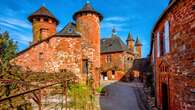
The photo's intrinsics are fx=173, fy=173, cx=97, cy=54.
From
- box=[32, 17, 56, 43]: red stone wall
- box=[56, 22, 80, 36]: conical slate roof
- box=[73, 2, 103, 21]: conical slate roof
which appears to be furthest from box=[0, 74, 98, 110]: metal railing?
box=[32, 17, 56, 43]: red stone wall

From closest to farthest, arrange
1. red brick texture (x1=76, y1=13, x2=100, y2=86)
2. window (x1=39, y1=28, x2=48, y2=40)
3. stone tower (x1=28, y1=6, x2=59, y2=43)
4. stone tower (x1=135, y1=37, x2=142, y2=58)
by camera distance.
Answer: red brick texture (x1=76, y1=13, x2=100, y2=86)
window (x1=39, y1=28, x2=48, y2=40)
stone tower (x1=28, y1=6, x2=59, y2=43)
stone tower (x1=135, y1=37, x2=142, y2=58)

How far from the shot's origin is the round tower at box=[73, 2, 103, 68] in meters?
21.2

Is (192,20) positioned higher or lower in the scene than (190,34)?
higher

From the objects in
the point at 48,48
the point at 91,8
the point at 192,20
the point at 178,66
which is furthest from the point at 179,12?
the point at 91,8

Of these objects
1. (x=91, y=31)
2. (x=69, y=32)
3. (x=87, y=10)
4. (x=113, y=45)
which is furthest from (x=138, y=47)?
(x=69, y=32)

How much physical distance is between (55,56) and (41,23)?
29.7ft

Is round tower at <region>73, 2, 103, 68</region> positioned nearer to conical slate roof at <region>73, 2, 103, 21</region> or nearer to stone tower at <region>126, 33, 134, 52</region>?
conical slate roof at <region>73, 2, 103, 21</region>

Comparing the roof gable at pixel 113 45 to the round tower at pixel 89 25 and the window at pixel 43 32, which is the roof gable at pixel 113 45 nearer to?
the round tower at pixel 89 25

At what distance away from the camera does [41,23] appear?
2525 cm

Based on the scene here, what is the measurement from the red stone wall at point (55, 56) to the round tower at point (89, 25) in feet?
8.94

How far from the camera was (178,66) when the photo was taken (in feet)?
24.1

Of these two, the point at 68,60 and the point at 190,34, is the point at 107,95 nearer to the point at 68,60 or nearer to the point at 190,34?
the point at 68,60

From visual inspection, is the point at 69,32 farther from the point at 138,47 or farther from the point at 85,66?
the point at 138,47

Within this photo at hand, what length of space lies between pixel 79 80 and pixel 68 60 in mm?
2427
